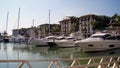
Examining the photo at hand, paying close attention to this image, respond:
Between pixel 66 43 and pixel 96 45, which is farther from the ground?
pixel 96 45

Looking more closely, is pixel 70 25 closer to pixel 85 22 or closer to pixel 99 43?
pixel 85 22

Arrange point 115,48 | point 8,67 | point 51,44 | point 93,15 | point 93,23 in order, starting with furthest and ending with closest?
point 93,15
point 93,23
point 51,44
point 115,48
point 8,67

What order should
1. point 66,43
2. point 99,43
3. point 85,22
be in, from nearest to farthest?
point 99,43 < point 66,43 < point 85,22

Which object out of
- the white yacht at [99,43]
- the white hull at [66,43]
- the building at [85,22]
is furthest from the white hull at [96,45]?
the building at [85,22]

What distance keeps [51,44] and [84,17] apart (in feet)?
113

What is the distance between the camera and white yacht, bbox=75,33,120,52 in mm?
33125

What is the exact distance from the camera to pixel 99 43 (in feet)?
111

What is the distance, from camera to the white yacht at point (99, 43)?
33.1m

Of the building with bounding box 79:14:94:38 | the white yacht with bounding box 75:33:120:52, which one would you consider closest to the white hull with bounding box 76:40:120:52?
the white yacht with bounding box 75:33:120:52

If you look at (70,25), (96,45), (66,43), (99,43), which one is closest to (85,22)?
(70,25)

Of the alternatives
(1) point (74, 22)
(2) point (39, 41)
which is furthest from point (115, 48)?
(1) point (74, 22)

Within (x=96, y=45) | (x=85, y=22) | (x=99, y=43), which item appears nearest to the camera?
(x=96, y=45)

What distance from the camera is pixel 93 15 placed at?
7788 cm

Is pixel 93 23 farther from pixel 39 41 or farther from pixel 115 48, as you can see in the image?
pixel 115 48
